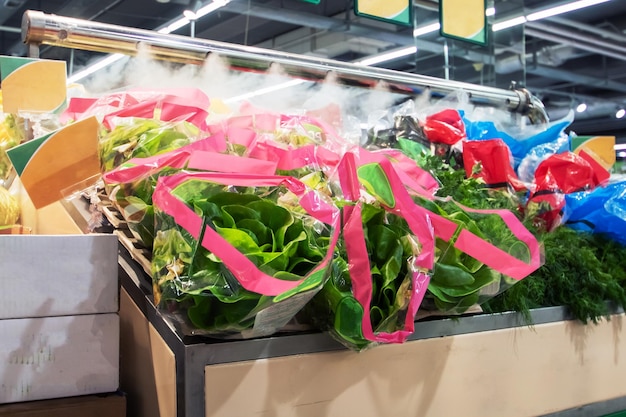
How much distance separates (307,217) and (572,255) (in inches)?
31.1

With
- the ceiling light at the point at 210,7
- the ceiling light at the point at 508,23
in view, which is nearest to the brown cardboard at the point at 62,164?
the ceiling light at the point at 508,23

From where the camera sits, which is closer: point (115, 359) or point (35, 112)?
point (115, 359)

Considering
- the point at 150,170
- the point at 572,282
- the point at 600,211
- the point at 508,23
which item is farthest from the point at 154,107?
the point at 508,23

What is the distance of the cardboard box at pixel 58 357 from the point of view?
82cm

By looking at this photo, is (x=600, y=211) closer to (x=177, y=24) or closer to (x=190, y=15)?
(x=190, y=15)

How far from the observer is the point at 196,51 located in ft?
4.73

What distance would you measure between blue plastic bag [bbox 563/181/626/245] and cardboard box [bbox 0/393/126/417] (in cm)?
118

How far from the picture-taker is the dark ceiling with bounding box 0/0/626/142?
7266mm

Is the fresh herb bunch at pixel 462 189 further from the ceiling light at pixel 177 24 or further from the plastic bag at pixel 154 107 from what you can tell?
the ceiling light at pixel 177 24

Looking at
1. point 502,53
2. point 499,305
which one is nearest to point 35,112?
point 499,305

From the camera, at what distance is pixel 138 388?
3.18 feet

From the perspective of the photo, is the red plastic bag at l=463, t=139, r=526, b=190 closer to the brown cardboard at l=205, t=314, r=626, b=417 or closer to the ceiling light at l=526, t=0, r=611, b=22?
the brown cardboard at l=205, t=314, r=626, b=417

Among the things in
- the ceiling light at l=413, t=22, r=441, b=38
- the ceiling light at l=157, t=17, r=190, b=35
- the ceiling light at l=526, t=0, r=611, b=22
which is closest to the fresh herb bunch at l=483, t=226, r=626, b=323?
the ceiling light at l=413, t=22, r=441, b=38

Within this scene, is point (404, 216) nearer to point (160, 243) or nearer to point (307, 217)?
point (307, 217)
